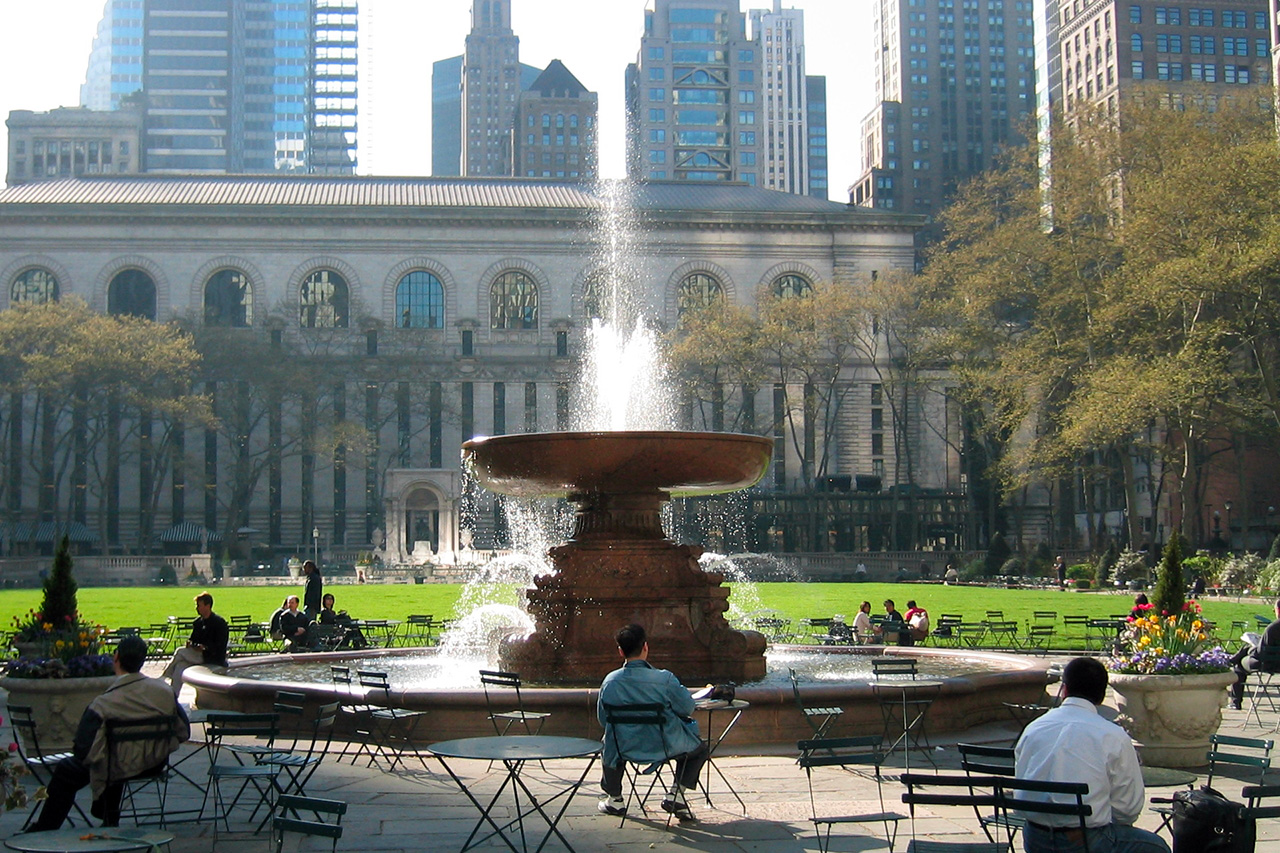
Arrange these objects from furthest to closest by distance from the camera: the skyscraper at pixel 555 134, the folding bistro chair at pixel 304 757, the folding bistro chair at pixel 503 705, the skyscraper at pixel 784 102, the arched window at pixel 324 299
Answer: the skyscraper at pixel 784 102 < the skyscraper at pixel 555 134 < the arched window at pixel 324 299 < the folding bistro chair at pixel 503 705 < the folding bistro chair at pixel 304 757

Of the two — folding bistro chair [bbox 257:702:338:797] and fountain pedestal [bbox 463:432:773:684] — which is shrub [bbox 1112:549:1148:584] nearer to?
fountain pedestal [bbox 463:432:773:684]

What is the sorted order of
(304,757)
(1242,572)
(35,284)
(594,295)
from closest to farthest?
(304,757) → (1242,572) → (35,284) → (594,295)

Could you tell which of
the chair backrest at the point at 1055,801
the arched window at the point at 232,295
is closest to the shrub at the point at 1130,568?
the chair backrest at the point at 1055,801

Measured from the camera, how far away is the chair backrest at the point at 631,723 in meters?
8.91

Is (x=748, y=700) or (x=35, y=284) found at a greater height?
(x=35, y=284)

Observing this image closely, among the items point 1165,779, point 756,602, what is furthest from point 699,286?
A: point 1165,779

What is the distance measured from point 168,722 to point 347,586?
152ft

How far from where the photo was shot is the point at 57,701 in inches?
486

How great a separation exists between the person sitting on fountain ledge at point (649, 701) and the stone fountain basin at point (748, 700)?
2933 mm

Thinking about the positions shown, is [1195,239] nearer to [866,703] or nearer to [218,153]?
[866,703]

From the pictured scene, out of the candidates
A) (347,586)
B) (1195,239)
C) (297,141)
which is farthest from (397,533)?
(297,141)

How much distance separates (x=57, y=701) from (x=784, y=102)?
192613 millimetres

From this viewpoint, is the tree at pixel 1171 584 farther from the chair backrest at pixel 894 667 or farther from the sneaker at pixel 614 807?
the sneaker at pixel 614 807

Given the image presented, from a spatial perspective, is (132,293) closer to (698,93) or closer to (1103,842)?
(1103,842)
